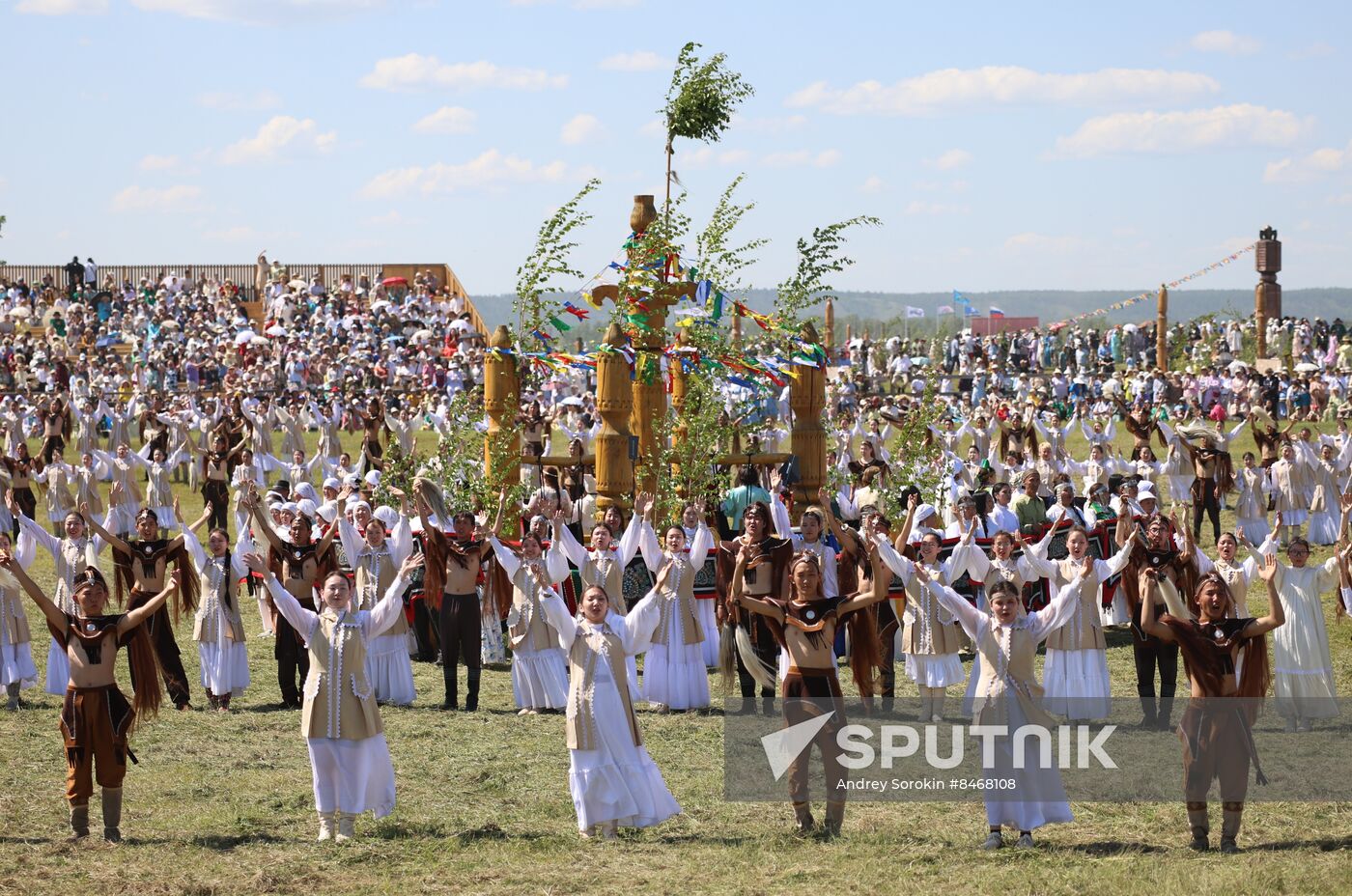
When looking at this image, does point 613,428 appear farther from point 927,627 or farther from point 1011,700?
point 1011,700

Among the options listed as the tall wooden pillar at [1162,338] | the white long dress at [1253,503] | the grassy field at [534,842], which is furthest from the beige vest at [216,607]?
the tall wooden pillar at [1162,338]

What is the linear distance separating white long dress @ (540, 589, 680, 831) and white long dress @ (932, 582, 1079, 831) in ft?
5.90

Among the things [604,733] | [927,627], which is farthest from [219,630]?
[927,627]

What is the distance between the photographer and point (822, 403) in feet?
55.6

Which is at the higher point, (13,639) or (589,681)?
(589,681)

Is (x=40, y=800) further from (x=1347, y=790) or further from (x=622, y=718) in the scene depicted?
(x=1347, y=790)

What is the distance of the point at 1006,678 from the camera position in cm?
941

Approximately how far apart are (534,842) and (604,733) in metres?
0.72

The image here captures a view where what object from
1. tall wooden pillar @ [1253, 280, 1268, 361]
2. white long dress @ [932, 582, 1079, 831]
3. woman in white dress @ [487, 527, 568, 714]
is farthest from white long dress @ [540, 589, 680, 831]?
tall wooden pillar @ [1253, 280, 1268, 361]

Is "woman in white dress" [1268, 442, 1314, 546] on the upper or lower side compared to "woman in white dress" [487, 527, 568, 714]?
upper

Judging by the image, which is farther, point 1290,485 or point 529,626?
point 1290,485

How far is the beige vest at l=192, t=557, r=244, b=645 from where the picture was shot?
1354cm

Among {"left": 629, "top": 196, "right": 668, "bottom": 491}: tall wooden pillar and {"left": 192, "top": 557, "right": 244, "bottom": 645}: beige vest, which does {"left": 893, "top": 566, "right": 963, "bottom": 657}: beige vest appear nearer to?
{"left": 629, "top": 196, "right": 668, "bottom": 491}: tall wooden pillar

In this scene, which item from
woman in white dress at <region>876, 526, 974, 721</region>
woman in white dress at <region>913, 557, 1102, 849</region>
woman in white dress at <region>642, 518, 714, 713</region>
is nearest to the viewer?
woman in white dress at <region>913, 557, 1102, 849</region>
